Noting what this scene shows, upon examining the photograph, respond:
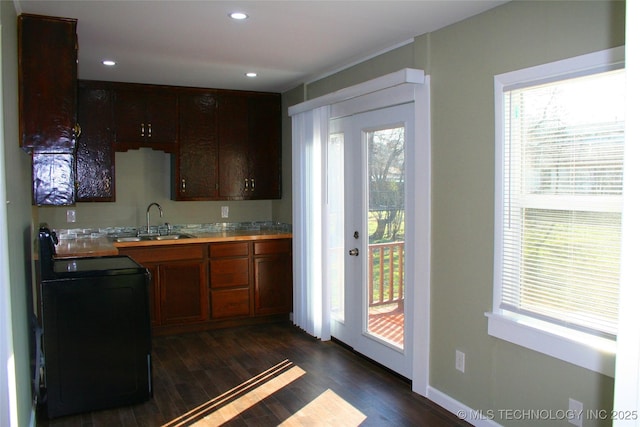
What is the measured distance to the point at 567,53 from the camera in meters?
2.48

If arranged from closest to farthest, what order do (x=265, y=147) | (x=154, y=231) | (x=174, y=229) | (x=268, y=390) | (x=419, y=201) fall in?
1. (x=419, y=201)
2. (x=268, y=390)
3. (x=154, y=231)
4. (x=174, y=229)
5. (x=265, y=147)

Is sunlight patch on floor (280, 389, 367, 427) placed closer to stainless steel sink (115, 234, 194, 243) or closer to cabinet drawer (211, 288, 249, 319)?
cabinet drawer (211, 288, 249, 319)

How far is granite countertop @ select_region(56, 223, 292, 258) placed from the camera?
13.9ft

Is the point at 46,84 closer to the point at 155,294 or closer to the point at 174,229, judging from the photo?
the point at 155,294

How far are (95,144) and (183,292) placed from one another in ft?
5.31

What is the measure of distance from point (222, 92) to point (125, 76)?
1007 millimetres

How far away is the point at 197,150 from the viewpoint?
17.6 feet

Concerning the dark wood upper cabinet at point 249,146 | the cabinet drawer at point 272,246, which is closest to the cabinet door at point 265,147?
the dark wood upper cabinet at point 249,146

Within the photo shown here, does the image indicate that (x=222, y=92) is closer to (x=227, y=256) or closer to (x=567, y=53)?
(x=227, y=256)

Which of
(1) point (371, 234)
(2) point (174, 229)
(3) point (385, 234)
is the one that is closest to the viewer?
(3) point (385, 234)

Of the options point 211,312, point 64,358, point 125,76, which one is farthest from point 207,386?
point 125,76

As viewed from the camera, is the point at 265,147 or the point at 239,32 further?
the point at 265,147

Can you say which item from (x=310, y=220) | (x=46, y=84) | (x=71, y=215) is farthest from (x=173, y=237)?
(x=46, y=84)

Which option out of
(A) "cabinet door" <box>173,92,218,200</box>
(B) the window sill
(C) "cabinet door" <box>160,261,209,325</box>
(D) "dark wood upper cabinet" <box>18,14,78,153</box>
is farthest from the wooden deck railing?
(D) "dark wood upper cabinet" <box>18,14,78,153</box>
